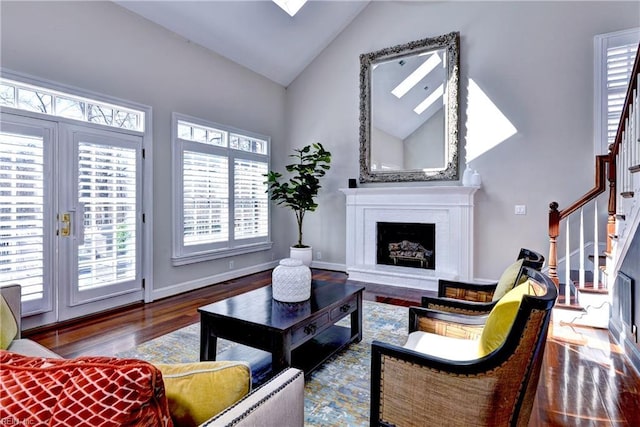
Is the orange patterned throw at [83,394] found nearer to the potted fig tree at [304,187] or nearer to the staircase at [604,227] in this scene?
the staircase at [604,227]

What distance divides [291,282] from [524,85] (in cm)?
414

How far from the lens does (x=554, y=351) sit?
2.84 metres

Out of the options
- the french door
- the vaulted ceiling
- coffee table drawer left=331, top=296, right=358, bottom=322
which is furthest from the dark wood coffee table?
the vaulted ceiling

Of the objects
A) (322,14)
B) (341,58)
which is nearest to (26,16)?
(322,14)

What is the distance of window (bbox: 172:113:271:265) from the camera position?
14.9 ft

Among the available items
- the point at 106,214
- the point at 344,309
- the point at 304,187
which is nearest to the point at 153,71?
the point at 106,214

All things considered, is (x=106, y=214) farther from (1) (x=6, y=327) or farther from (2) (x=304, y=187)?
(2) (x=304, y=187)

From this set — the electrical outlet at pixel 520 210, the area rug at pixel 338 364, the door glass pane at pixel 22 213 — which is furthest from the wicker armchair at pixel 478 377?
the electrical outlet at pixel 520 210

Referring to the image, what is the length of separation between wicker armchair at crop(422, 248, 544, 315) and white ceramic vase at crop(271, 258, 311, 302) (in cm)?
83

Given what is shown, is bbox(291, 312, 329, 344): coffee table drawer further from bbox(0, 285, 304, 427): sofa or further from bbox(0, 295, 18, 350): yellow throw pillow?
bbox(0, 295, 18, 350): yellow throw pillow

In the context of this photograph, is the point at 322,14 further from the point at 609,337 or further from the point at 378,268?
the point at 609,337

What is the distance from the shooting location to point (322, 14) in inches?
208

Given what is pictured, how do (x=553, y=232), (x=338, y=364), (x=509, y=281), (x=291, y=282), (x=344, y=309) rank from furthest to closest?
(x=553, y=232)
(x=344, y=309)
(x=338, y=364)
(x=291, y=282)
(x=509, y=281)

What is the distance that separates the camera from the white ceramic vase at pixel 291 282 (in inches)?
96.1
